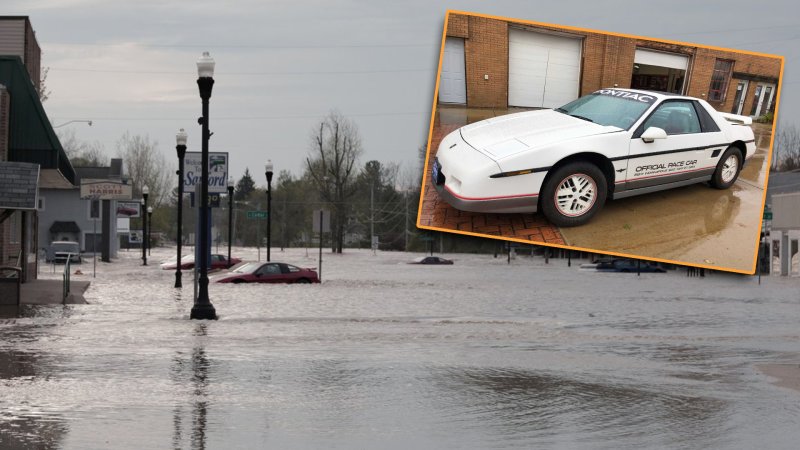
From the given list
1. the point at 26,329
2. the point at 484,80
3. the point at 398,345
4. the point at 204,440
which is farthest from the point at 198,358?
the point at 484,80

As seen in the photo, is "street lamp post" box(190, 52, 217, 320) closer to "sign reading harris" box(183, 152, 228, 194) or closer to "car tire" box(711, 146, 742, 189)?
"sign reading harris" box(183, 152, 228, 194)

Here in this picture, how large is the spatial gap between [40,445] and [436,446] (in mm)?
3489

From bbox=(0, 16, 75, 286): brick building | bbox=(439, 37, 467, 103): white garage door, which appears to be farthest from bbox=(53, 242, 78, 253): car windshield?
bbox=(439, 37, 467, 103): white garage door

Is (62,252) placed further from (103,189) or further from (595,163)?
(595,163)

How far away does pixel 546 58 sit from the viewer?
5957 millimetres

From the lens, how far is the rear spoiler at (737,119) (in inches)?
238

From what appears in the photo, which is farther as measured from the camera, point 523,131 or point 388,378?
point 388,378

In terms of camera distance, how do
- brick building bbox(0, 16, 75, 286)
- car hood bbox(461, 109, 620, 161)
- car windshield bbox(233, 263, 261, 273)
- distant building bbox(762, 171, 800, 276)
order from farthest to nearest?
1. distant building bbox(762, 171, 800, 276)
2. car windshield bbox(233, 263, 261, 273)
3. brick building bbox(0, 16, 75, 286)
4. car hood bbox(461, 109, 620, 161)

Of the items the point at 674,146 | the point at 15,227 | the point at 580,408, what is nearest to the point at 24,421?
the point at 580,408

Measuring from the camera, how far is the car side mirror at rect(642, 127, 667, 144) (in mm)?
5641

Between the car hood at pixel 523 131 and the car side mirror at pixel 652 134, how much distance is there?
160mm

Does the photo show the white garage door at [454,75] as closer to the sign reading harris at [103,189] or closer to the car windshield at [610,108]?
the car windshield at [610,108]

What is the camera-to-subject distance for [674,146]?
5.90 meters

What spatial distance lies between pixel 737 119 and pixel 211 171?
30373mm
